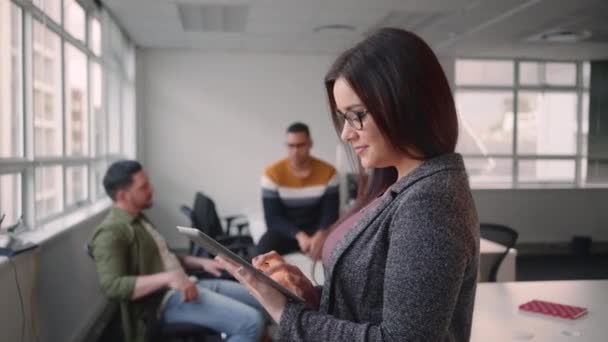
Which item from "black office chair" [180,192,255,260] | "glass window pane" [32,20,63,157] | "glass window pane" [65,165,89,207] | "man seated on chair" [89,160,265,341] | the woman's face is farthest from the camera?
"black office chair" [180,192,255,260]

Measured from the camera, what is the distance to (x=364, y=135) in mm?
936

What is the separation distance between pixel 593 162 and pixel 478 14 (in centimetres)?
386

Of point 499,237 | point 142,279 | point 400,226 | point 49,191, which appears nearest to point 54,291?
point 142,279

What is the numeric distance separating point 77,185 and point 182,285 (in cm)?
236

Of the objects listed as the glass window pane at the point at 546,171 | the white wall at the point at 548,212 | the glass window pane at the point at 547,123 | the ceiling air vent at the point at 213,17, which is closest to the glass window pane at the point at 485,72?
the glass window pane at the point at 547,123

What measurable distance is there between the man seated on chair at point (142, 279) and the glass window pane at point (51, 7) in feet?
3.72

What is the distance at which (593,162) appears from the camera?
7.49 m

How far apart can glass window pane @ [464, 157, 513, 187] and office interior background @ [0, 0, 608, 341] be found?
20mm

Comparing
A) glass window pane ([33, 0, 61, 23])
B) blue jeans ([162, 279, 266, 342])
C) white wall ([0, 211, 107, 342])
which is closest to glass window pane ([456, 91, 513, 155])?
white wall ([0, 211, 107, 342])

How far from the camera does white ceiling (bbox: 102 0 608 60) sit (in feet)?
15.0

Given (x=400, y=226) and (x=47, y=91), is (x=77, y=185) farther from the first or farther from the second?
(x=400, y=226)

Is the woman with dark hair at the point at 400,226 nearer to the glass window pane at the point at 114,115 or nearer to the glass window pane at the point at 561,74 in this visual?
the glass window pane at the point at 114,115

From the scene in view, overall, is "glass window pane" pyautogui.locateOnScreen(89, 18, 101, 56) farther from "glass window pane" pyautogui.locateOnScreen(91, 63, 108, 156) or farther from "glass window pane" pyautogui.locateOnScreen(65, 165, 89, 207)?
"glass window pane" pyautogui.locateOnScreen(65, 165, 89, 207)

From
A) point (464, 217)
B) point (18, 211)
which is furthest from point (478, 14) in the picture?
point (464, 217)
